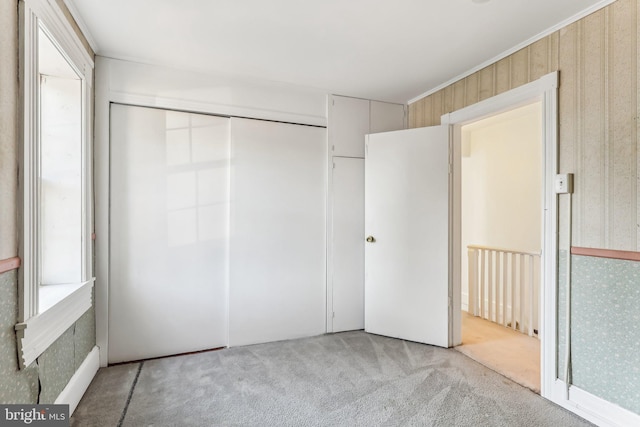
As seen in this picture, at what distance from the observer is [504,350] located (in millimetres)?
2855

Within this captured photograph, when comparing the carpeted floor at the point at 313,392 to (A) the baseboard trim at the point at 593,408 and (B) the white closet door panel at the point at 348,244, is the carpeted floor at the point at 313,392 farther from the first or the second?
(B) the white closet door panel at the point at 348,244

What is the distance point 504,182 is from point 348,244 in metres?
2.05

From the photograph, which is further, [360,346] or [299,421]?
[360,346]

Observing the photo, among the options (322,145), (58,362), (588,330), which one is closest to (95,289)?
(58,362)

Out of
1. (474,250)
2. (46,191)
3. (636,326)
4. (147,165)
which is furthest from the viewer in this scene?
(474,250)

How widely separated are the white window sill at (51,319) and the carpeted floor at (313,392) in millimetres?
565

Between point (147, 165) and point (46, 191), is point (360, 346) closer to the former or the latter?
point (147, 165)

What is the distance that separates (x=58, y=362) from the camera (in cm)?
180

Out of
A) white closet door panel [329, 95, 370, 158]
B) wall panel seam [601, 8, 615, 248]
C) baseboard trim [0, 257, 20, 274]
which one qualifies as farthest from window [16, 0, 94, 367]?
wall panel seam [601, 8, 615, 248]

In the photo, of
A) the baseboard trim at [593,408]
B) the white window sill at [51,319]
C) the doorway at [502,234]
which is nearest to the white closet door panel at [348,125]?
the doorway at [502,234]

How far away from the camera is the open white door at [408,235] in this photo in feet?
9.56

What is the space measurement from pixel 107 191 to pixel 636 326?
3487 mm

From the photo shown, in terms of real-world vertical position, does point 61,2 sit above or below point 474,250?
above

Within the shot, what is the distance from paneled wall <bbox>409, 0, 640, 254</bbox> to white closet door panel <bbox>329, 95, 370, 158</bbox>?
5.07 ft
